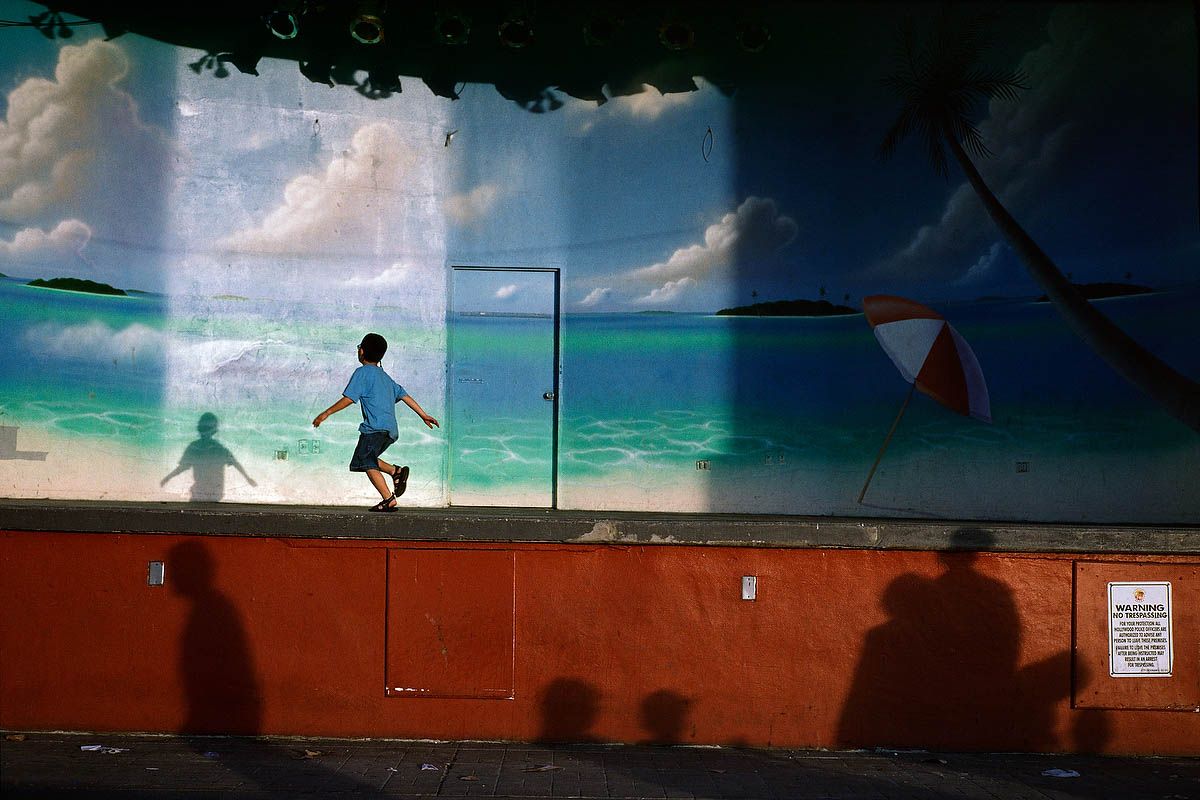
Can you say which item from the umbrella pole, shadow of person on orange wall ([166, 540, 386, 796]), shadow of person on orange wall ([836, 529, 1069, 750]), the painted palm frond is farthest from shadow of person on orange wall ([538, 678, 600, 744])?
the painted palm frond

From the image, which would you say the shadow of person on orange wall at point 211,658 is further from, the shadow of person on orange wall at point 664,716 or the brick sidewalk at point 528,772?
the shadow of person on orange wall at point 664,716

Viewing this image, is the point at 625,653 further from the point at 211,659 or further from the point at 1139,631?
the point at 1139,631

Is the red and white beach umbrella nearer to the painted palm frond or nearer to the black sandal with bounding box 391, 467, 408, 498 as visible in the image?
the painted palm frond

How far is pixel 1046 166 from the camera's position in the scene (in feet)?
29.8

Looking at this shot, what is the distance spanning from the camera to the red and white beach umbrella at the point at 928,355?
9117 mm

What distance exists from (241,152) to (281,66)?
37.2 inches

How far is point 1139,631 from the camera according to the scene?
6879 millimetres

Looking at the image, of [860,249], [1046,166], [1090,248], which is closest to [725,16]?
[860,249]

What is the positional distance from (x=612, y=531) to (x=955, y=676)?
9.18 feet

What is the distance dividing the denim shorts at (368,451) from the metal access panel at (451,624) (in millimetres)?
1407

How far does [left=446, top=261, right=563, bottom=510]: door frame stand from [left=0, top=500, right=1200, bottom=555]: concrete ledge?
2280mm

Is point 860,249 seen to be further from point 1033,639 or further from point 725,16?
point 1033,639

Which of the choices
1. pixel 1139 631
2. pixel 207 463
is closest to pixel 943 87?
pixel 1139 631

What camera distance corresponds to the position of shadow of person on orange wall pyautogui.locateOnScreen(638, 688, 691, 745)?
6.90 meters
